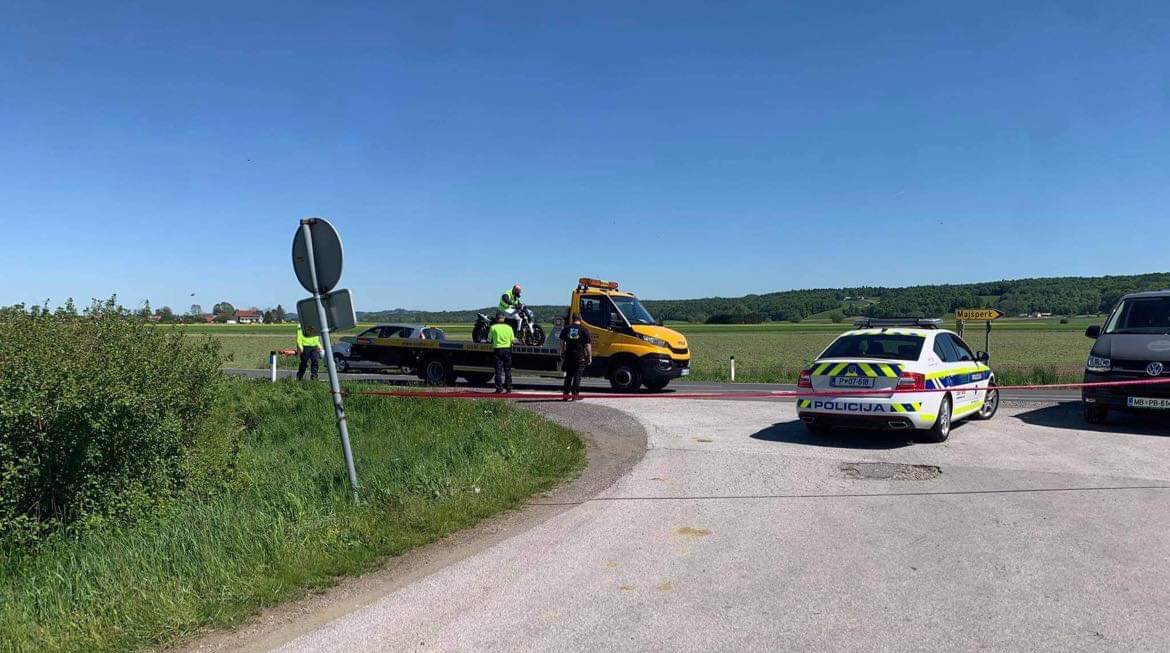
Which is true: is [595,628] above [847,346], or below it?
below

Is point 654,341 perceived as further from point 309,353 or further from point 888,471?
point 888,471

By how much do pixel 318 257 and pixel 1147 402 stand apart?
35.4 feet

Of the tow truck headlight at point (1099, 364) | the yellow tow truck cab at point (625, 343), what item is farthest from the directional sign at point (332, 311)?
the tow truck headlight at point (1099, 364)

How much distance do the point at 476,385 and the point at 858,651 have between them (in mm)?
15838

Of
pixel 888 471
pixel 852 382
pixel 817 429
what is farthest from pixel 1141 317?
pixel 888 471

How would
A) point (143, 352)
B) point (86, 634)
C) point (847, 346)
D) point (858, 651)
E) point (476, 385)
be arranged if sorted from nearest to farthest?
point (858, 651), point (86, 634), point (143, 352), point (847, 346), point (476, 385)

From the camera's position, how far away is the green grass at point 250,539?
428 centimetres

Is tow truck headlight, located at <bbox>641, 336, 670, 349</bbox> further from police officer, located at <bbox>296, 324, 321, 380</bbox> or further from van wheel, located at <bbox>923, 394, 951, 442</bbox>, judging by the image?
police officer, located at <bbox>296, 324, 321, 380</bbox>

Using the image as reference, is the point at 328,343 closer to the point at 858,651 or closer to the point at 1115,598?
the point at 858,651

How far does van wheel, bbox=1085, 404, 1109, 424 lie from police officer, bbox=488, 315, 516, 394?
982 centimetres

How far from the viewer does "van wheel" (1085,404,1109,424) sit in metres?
11.5

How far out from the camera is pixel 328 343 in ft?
22.1

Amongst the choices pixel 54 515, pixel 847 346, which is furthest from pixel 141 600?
pixel 847 346

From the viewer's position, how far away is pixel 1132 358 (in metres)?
11.0
